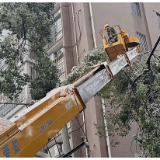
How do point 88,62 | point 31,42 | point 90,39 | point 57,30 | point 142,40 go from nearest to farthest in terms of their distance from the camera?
point 88,62, point 31,42, point 90,39, point 57,30, point 142,40

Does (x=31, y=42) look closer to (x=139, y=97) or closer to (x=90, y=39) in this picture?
(x=90, y=39)

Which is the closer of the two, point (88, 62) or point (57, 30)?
point (88, 62)

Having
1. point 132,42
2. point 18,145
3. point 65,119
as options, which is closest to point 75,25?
point 132,42

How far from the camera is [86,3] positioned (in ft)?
52.6

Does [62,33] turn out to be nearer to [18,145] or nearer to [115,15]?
[115,15]

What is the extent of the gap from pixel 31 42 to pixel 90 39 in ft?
13.0

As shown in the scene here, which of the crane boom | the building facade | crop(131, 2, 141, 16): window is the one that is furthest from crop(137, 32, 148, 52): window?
the crane boom

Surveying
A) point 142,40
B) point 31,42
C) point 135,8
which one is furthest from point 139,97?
point 135,8

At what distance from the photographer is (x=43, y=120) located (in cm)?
496

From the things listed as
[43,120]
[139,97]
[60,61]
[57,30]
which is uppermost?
[57,30]

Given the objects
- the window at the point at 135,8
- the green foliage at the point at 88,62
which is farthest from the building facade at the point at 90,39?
the green foliage at the point at 88,62

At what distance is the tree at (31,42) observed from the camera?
36.2 feet

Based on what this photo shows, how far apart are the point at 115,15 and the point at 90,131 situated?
25.3 feet

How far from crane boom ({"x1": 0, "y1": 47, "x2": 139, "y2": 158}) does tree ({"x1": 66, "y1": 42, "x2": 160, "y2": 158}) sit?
1.96 m
